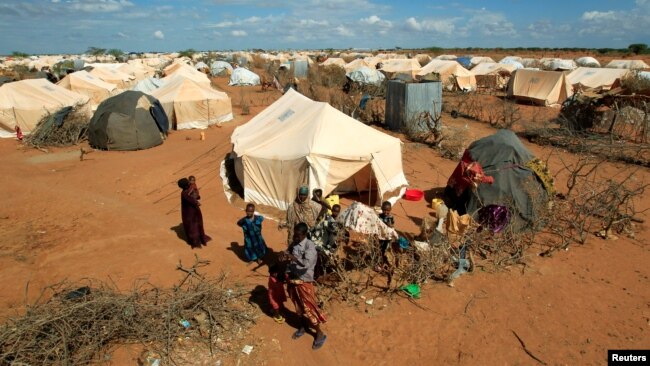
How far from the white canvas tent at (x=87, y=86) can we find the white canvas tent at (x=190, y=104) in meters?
6.16

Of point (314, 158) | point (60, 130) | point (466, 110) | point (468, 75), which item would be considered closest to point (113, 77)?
point (60, 130)

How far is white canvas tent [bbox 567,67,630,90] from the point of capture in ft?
81.6

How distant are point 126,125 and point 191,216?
963 cm

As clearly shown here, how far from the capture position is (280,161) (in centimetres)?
906

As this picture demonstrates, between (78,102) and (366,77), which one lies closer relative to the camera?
(78,102)

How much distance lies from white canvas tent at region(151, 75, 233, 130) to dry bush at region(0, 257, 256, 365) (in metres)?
13.7

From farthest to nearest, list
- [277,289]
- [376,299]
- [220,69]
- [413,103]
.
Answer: [220,69]
[413,103]
[376,299]
[277,289]

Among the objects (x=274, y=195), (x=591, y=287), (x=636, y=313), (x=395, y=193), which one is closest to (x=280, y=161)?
(x=274, y=195)

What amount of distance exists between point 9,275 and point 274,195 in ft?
16.8

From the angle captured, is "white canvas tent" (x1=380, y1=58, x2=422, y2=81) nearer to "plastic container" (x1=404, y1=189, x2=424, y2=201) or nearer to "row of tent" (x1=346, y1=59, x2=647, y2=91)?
"row of tent" (x1=346, y1=59, x2=647, y2=91)

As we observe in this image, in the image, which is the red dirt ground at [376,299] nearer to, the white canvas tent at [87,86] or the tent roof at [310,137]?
the tent roof at [310,137]

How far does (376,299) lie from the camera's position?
629 centimetres

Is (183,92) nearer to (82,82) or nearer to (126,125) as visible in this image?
(126,125)

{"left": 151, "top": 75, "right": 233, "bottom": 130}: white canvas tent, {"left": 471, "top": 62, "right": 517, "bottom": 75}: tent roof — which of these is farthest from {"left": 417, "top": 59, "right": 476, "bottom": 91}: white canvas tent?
{"left": 151, "top": 75, "right": 233, "bottom": 130}: white canvas tent
